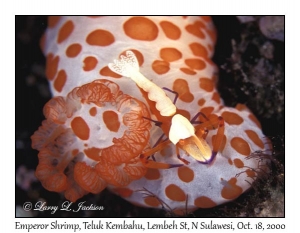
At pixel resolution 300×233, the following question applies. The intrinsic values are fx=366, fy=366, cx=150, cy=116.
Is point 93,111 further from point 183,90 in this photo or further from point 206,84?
point 206,84

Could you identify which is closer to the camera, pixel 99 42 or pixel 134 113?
pixel 134 113

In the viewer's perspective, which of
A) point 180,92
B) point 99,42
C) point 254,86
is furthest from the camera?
point 254,86

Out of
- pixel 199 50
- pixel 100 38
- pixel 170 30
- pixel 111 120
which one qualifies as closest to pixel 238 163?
pixel 111 120

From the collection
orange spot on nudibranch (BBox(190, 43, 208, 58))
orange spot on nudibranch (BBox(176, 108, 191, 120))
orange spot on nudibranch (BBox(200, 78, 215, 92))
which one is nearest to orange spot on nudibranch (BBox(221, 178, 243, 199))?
orange spot on nudibranch (BBox(176, 108, 191, 120))

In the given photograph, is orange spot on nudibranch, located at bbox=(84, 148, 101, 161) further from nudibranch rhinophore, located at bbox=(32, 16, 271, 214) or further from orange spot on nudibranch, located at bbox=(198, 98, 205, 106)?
orange spot on nudibranch, located at bbox=(198, 98, 205, 106)

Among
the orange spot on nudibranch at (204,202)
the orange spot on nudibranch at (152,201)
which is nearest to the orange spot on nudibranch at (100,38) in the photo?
the orange spot on nudibranch at (152,201)

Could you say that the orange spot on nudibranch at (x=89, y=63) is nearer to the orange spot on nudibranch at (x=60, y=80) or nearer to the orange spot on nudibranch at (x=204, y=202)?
the orange spot on nudibranch at (x=60, y=80)
